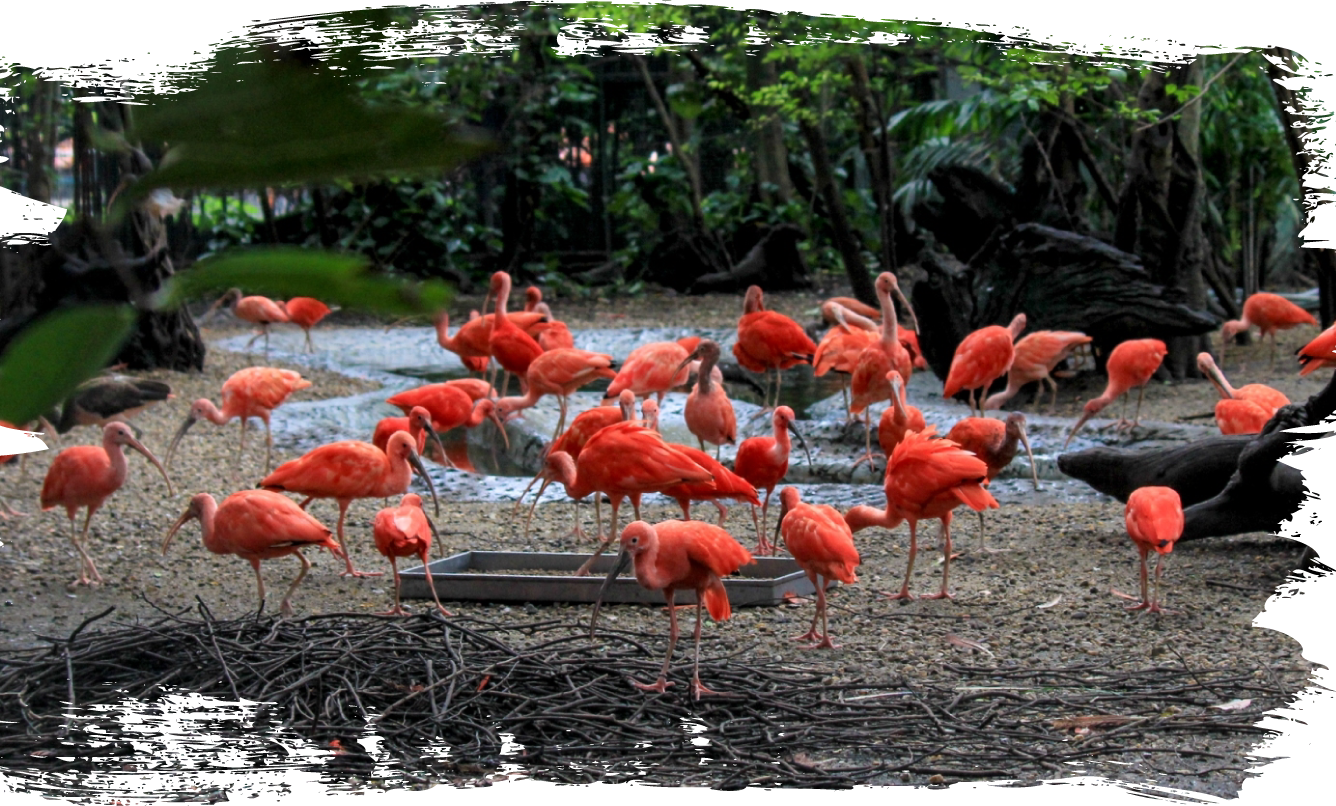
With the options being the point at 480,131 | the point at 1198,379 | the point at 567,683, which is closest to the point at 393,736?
the point at 567,683

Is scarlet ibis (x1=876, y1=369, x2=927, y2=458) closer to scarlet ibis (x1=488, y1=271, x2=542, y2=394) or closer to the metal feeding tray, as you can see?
the metal feeding tray

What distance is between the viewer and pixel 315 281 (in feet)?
1.14

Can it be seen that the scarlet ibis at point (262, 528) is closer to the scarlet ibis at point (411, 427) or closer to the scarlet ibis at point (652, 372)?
the scarlet ibis at point (411, 427)

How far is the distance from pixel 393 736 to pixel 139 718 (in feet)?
2.01

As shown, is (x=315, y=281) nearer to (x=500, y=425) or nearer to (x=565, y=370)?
(x=565, y=370)

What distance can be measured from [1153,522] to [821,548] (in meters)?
1.02

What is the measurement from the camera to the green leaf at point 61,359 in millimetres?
373

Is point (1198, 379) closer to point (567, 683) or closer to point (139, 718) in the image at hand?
point (567, 683)

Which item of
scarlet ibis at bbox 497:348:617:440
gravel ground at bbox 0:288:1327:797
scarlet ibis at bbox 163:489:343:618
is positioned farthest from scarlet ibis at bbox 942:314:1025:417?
scarlet ibis at bbox 163:489:343:618

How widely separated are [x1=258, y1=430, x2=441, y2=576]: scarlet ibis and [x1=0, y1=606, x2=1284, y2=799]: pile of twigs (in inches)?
35.3

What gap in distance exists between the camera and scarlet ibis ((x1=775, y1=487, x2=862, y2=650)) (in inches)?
132

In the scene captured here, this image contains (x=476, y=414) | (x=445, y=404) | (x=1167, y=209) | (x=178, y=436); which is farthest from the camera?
(x=1167, y=209)

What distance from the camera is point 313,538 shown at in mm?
3678

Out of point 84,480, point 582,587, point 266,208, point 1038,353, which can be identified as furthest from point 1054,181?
point 266,208
